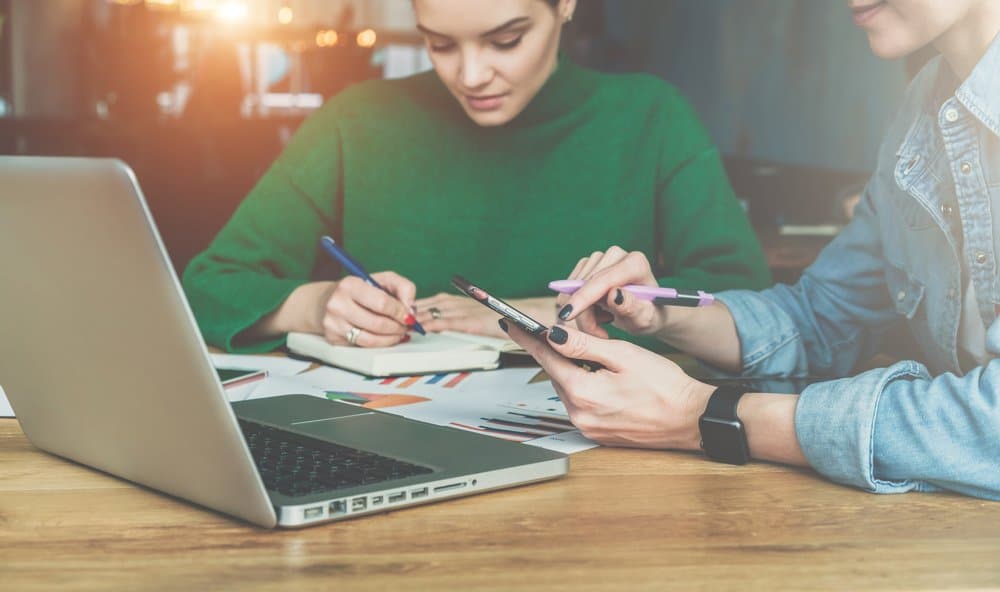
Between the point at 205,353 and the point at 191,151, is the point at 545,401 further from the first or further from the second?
the point at 191,151

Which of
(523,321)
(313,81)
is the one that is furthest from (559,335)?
(313,81)

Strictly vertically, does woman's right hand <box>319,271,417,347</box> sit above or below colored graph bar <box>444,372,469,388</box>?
above

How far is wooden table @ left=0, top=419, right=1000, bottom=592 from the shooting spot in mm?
604

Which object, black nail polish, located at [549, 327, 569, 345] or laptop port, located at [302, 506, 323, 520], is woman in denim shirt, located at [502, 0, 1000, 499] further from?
laptop port, located at [302, 506, 323, 520]

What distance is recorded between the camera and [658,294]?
1.12 metres

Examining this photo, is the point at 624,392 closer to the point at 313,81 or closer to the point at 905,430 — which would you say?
the point at 905,430

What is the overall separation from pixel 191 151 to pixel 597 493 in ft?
17.7

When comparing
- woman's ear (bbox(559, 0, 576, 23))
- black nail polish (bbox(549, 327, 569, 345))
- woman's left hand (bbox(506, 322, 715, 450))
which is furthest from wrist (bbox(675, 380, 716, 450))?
woman's ear (bbox(559, 0, 576, 23))

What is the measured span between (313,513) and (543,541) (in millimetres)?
143

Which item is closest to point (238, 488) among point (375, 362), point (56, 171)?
point (56, 171)

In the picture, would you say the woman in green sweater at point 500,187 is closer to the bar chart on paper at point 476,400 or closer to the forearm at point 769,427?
the bar chart on paper at point 476,400

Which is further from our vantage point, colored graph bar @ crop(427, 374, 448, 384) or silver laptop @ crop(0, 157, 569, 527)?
colored graph bar @ crop(427, 374, 448, 384)

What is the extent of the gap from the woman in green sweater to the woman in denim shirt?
0.43 meters

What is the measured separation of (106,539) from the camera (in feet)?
2.19
